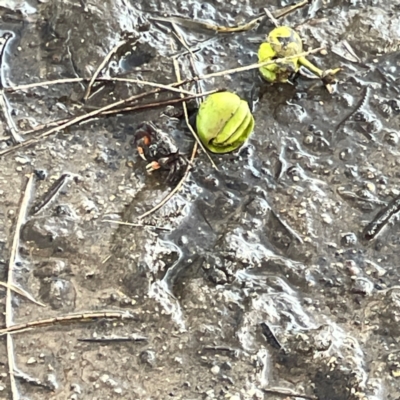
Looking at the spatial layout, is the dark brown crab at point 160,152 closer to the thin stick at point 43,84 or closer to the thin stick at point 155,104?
the thin stick at point 155,104

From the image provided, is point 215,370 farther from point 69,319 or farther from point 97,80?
point 97,80

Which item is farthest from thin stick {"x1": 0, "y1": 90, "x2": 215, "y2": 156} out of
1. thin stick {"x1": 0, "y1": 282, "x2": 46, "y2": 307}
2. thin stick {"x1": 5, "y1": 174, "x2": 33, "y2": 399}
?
thin stick {"x1": 0, "y1": 282, "x2": 46, "y2": 307}

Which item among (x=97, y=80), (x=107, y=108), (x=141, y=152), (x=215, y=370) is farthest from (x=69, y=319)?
(x=97, y=80)

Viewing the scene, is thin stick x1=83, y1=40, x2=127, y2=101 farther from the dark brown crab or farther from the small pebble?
the small pebble

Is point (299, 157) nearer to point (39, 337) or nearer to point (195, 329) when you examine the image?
point (195, 329)

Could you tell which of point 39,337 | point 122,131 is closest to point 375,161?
point 122,131
